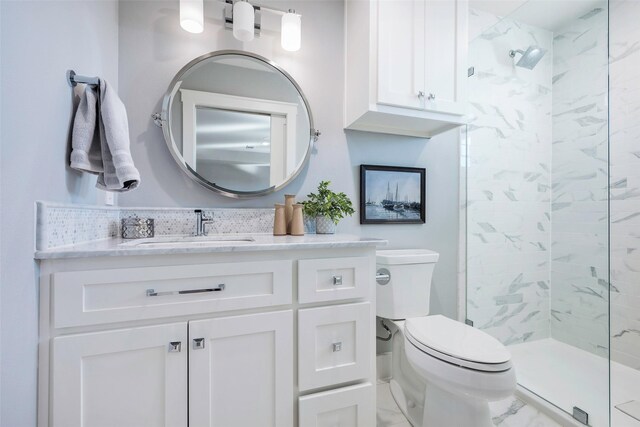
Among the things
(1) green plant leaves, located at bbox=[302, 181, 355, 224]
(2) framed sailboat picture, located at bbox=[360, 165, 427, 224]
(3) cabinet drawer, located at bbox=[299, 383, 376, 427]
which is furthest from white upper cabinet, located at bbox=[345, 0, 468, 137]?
(3) cabinet drawer, located at bbox=[299, 383, 376, 427]

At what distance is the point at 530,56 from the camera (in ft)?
6.45

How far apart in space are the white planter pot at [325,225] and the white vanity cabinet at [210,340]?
42 centimetres

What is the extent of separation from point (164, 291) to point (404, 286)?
1.14 metres

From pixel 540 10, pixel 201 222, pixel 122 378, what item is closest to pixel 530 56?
pixel 540 10

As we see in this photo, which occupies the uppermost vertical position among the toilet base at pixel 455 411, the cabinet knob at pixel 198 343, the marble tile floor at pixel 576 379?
the cabinet knob at pixel 198 343

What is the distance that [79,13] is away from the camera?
97cm

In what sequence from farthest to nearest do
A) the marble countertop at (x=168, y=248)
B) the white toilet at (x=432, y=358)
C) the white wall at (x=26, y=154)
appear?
the white toilet at (x=432, y=358) < the marble countertop at (x=168, y=248) < the white wall at (x=26, y=154)

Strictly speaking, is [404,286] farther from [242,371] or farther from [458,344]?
[242,371]

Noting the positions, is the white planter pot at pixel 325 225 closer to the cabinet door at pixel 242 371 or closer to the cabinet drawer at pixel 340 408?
the cabinet door at pixel 242 371

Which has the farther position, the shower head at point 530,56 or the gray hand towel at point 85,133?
the shower head at point 530,56

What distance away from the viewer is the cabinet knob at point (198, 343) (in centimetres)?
89

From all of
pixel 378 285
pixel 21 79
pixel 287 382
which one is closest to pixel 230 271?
pixel 287 382

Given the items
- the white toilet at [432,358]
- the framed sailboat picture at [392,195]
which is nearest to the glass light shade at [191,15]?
the framed sailboat picture at [392,195]

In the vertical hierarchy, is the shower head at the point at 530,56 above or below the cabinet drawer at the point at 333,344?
above
